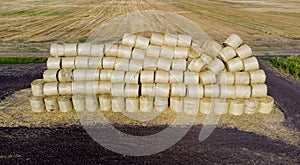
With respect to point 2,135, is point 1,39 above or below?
above

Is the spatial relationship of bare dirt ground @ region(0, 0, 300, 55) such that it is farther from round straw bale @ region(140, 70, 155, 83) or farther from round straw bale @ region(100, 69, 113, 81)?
round straw bale @ region(140, 70, 155, 83)

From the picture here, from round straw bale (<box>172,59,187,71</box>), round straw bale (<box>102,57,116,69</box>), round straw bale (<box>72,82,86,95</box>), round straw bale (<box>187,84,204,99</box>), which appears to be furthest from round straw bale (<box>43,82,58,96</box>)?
round straw bale (<box>187,84,204,99</box>)

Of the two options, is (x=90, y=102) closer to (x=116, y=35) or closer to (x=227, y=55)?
(x=227, y=55)

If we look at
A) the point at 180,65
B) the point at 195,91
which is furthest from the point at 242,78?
the point at 180,65

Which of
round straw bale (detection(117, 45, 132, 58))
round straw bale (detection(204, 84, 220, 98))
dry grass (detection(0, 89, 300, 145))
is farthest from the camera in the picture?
round straw bale (detection(117, 45, 132, 58))

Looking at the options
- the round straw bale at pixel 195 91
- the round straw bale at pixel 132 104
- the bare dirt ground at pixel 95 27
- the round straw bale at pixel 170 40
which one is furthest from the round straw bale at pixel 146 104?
the bare dirt ground at pixel 95 27

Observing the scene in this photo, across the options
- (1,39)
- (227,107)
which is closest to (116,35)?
(1,39)

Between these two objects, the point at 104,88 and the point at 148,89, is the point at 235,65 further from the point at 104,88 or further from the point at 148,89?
the point at 104,88
